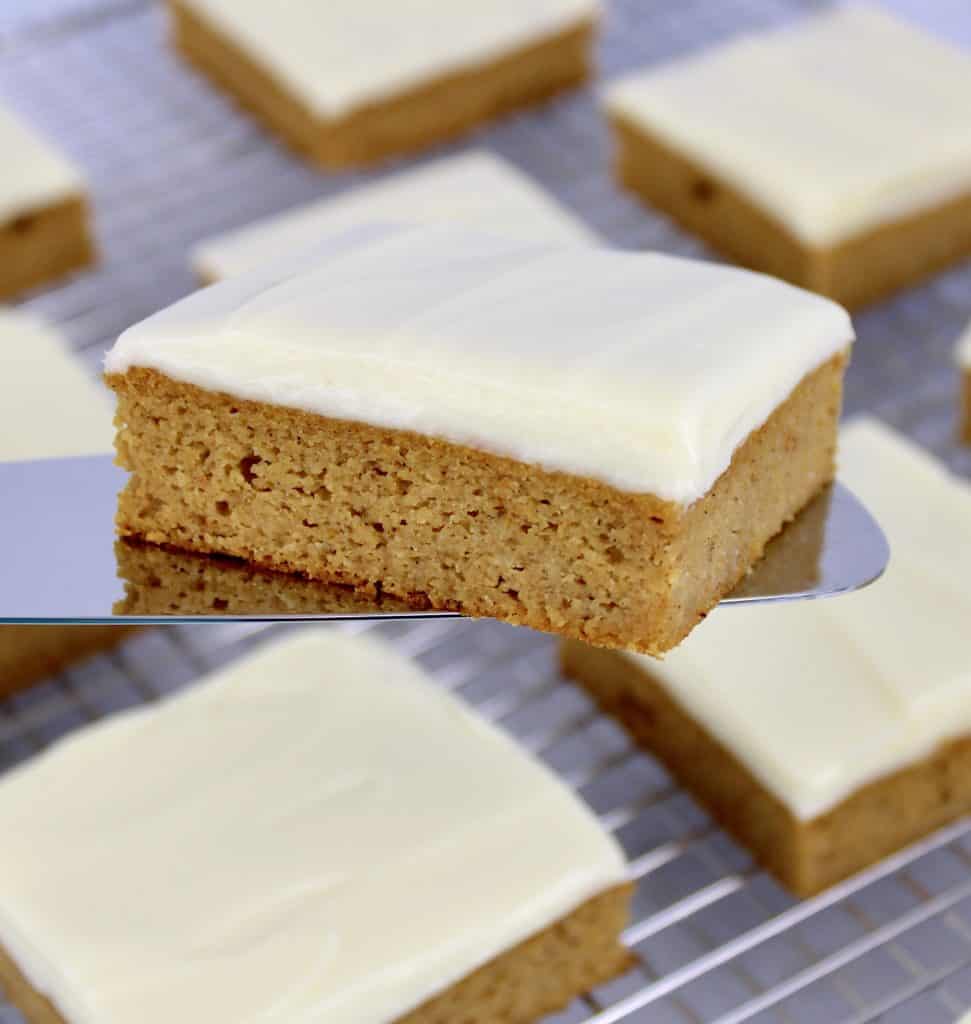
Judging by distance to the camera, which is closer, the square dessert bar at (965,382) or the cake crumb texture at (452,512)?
the cake crumb texture at (452,512)

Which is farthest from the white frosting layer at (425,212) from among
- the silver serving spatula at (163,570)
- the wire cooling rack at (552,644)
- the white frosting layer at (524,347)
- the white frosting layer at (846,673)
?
the white frosting layer at (524,347)

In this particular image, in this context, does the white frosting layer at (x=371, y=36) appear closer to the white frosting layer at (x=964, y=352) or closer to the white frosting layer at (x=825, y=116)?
the white frosting layer at (x=825, y=116)

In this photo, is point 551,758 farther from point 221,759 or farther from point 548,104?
point 548,104

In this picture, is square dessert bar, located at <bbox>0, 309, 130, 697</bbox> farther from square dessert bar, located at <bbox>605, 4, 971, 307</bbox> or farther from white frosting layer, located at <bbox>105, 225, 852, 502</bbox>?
square dessert bar, located at <bbox>605, 4, 971, 307</bbox>

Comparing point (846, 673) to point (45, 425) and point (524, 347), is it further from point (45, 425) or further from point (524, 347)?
point (45, 425)

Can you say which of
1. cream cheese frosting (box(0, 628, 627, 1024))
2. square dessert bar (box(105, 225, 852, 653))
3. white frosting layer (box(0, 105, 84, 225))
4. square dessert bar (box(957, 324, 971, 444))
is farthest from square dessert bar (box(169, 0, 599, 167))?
square dessert bar (box(105, 225, 852, 653))

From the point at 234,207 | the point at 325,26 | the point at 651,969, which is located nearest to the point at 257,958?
the point at 651,969

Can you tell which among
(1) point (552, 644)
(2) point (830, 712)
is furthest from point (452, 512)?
(1) point (552, 644)
